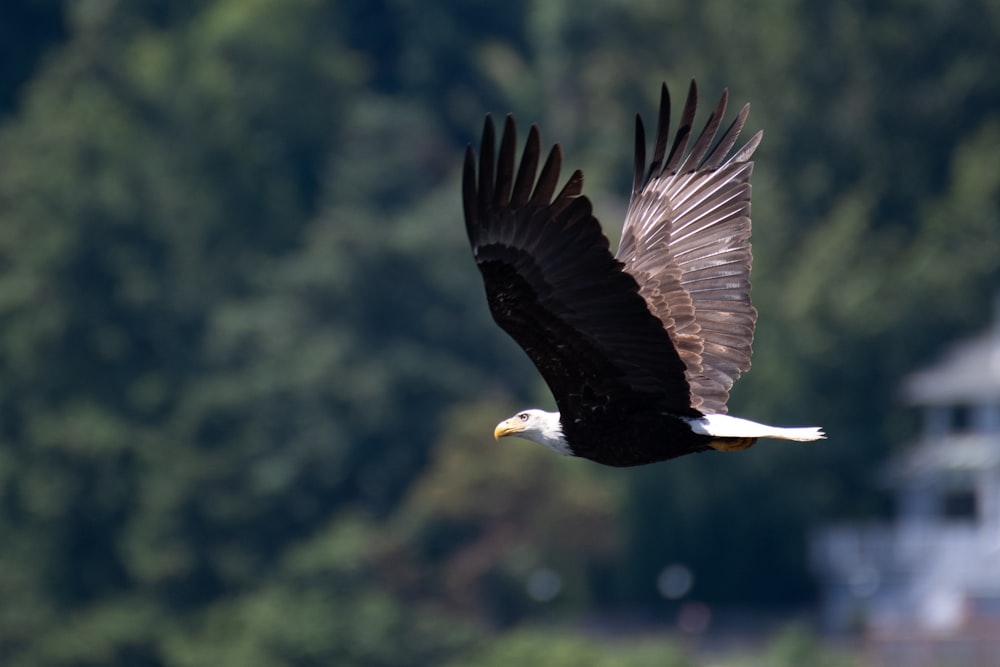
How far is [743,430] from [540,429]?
97 centimetres

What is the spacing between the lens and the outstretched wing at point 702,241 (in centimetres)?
1084

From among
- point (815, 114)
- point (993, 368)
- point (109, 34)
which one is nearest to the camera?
point (993, 368)

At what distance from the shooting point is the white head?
1032cm

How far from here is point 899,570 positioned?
134 feet

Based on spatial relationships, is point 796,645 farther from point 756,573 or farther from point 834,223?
point 834,223

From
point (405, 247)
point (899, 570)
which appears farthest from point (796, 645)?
point (405, 247)

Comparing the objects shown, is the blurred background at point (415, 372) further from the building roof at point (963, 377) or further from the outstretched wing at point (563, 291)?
the outstretched wing at point (563, 291)

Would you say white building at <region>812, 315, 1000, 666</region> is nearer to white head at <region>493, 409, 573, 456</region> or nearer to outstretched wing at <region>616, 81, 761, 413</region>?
outstretched wing at <region>616, 81, 761, 413</region>

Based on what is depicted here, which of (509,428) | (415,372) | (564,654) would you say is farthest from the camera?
(415,372)

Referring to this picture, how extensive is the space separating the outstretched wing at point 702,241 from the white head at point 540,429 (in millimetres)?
784

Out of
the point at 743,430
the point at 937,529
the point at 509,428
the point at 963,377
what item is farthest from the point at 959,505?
the point at 743,430

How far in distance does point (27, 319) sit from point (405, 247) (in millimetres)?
6732

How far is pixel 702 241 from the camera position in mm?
10992

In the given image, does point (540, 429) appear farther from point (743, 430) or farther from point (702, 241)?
point (702, 241)
